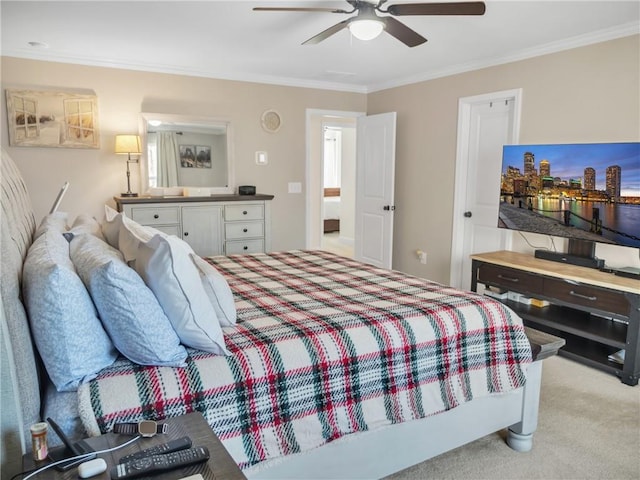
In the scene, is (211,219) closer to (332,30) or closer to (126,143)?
(126,143)

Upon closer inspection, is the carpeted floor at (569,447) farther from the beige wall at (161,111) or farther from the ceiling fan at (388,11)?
the beige wall at (161,111)

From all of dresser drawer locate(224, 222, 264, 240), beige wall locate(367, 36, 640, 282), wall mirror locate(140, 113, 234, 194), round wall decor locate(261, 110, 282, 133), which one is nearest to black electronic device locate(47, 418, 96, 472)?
dresser drawer locate(224, 222, 264, 240)

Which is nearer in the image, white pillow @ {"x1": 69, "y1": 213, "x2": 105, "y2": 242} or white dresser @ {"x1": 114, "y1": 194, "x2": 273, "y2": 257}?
A: white pillow @ {"x1": 69, "y1": 213, "x2": 105, "y2": 242}

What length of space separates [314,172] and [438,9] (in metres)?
4.61

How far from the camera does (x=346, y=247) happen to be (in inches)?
327

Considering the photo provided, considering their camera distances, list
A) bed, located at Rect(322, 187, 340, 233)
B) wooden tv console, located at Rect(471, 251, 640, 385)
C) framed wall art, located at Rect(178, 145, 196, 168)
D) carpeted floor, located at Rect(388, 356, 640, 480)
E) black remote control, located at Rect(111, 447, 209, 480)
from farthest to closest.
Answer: bed, located at Rect(322, 187, 340, 233) < framed wall art, located at Rect(178, 145, 196, 168) < wooden tv console, located at Rect(471, 251, 640, 385) < carpeted floor, located at Rect(388, 356, 640, 480) < black remote control, located at Rect(111, 447, 209, 480)

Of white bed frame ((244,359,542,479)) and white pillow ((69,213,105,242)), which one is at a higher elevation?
white pillow ((69,213,105,242))

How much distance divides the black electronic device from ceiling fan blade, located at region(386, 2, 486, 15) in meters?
2.46

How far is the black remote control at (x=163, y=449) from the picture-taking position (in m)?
1.11

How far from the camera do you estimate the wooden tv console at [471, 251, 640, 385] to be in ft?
9.65

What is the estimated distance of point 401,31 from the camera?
2.77 meters

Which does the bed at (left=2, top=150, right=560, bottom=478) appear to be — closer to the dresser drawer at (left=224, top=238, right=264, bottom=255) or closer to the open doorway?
the dresser drawer at (left=224, top=238, right=264, bottom=255)

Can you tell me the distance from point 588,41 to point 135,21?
→ 3.43 m

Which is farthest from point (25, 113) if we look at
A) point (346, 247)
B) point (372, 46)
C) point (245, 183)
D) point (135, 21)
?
point (346, 247)
